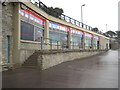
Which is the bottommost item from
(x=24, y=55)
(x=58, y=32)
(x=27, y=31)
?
(x=24, y=55)

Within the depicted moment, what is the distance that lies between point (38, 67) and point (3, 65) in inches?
95.7

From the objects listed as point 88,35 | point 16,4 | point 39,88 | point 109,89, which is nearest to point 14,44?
point 16,4

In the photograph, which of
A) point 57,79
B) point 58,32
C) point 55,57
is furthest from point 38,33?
point 57,79

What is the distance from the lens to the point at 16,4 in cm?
1255

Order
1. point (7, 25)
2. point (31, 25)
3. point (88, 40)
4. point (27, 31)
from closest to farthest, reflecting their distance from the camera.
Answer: point (7, 25), point (27, 31), point (31, 25), point (88, 40)

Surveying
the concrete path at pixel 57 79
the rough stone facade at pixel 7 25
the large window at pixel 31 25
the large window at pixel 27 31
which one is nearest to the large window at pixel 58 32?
the large window at pixel 31 25

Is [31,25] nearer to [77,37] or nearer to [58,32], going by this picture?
[58,32]

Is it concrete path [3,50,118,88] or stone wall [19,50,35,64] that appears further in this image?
stone wall [19,50,35,64]

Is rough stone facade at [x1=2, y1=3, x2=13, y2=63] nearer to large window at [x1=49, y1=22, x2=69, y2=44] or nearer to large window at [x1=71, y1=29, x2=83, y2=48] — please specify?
large window at [x1=49, y1=22, x2=69, y2=44]

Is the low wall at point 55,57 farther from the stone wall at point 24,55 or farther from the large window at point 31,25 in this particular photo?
the large window at point 31,25

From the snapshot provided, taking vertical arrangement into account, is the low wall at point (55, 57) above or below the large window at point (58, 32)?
below

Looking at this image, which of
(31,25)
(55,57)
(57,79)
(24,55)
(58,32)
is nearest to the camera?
(57,79)

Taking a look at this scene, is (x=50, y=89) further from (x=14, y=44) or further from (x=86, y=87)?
(x=14, y=44)

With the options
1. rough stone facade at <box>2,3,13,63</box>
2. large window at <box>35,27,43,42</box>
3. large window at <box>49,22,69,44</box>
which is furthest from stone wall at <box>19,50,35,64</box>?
large window at <box>49,22,69,44</box>
